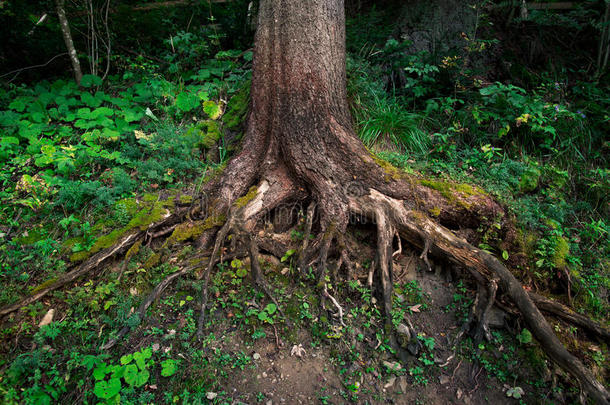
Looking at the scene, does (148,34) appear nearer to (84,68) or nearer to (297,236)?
(84,68)

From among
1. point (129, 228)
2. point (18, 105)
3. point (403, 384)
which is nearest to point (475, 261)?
point (403, 384)

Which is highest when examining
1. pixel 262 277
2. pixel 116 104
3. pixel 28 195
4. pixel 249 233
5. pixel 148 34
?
pixel 148 34

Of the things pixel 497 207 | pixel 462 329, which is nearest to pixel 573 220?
pixel 497 207

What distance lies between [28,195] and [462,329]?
4539mm

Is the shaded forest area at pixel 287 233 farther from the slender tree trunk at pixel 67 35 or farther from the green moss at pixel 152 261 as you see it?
the slender tree trunk at pixel 67 35

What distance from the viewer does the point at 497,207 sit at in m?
3.35

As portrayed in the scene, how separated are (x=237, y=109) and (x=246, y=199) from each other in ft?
5.71

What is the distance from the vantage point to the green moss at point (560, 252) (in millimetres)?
3070

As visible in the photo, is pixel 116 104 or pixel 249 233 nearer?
pixel 249 233

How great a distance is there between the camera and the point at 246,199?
3.33 m

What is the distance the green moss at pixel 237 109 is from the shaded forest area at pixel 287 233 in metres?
0.05

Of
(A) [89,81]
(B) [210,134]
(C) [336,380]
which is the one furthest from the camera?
(A) [89,81]

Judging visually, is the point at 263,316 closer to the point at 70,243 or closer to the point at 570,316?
the point at 70,243

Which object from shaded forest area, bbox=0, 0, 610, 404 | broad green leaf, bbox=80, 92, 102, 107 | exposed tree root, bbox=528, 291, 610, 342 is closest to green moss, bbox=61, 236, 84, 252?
shaded forest area, bbox=0, 0, 610, 404
